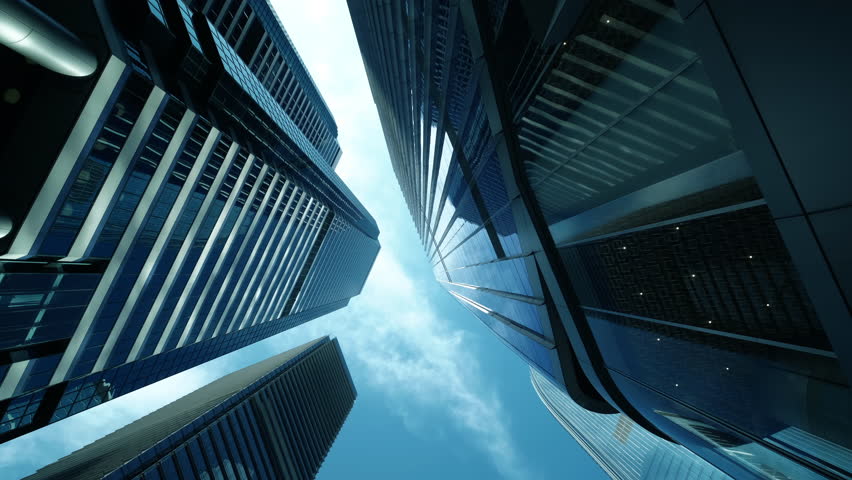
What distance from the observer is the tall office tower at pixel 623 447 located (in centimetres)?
5648

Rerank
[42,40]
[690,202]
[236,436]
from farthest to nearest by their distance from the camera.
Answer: [236,436], [42,40], [690,202]

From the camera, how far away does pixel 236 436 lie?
47000 mm

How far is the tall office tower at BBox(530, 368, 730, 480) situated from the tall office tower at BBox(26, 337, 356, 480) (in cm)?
4810

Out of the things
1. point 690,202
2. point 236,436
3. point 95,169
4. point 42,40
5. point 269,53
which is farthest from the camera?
point 269,53

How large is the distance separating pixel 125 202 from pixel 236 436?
126 ft

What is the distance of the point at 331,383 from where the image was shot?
106 metres

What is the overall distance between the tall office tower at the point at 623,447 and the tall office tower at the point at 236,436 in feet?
158

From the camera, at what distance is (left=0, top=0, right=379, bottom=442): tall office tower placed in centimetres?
1795

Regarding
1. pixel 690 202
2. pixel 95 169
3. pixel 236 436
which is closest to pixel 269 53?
pixel 95 169

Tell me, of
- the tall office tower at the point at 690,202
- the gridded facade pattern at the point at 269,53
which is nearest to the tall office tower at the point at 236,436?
the tall office tower at the point at 690,202

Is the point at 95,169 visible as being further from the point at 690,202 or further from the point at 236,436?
the point at 236,436

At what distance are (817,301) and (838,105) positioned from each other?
8.52ft

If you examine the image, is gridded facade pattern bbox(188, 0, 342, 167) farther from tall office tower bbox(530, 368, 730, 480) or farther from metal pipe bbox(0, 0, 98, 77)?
tall office tower bbox(530, 368, 730, 480)

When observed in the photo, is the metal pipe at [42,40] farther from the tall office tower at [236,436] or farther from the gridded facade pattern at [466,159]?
the tall office tower at [236,436]
